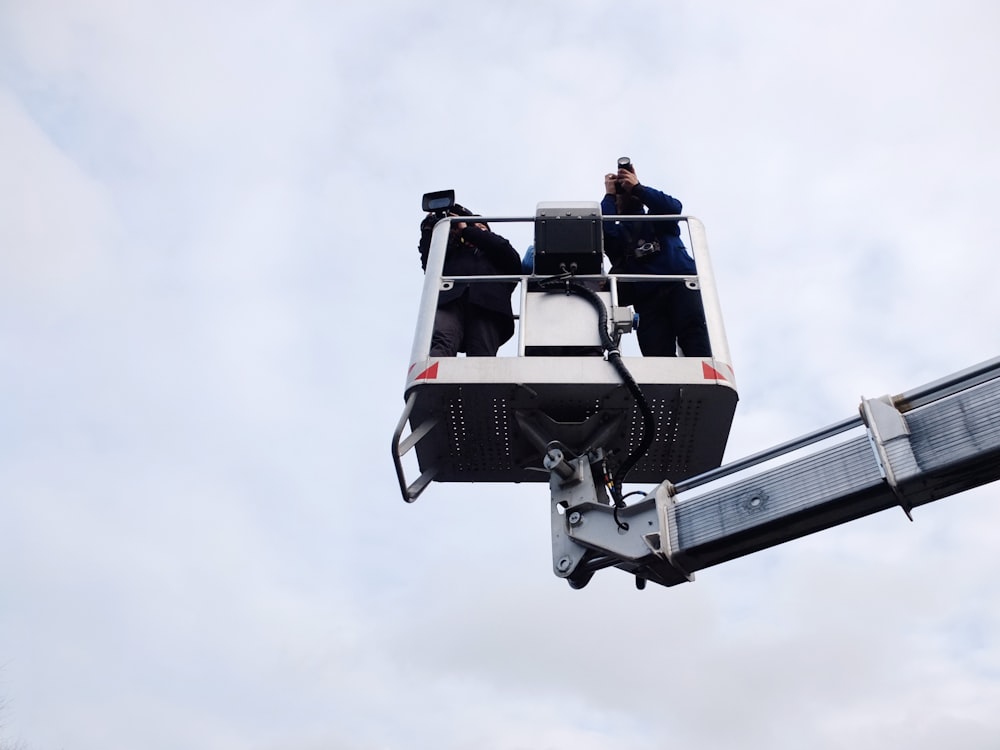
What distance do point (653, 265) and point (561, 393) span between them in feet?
4.71

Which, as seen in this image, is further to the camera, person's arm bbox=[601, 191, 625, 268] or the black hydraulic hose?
person's arm bbox=[601, 191, 625, 268]

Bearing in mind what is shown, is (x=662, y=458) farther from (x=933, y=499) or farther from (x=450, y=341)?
(x=933, y=499)

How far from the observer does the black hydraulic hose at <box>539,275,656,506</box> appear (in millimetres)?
5715

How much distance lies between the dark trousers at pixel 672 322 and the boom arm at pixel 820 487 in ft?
4.93

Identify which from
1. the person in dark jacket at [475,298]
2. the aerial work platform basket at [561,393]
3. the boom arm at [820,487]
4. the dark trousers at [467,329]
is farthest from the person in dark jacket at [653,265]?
the boom arm at [820,487]

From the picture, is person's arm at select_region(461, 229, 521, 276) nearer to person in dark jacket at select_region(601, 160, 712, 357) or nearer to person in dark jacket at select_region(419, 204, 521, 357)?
person in dark jacket at select_region(419, 204, 521, 357)

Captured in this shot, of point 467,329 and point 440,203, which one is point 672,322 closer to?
point 467,329

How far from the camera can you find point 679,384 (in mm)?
5758

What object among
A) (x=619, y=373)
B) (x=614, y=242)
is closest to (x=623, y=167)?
(x=614, y=242)

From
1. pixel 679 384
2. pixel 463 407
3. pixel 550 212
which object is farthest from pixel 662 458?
pixel 550 212

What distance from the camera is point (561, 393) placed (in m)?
5.89

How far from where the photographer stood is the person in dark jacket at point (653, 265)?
653 cm

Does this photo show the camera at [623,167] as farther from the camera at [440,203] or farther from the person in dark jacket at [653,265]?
the camera at [440,203]

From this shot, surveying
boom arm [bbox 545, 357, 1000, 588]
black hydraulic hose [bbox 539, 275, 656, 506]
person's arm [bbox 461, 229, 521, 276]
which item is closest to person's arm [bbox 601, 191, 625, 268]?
person's arm [bbox 461, 229, 521, 276]
